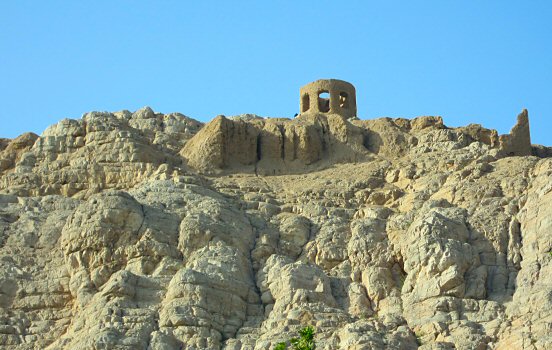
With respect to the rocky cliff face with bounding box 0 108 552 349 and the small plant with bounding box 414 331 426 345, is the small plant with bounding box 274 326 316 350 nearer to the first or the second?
the rocky cliff face with bounding box 0 108 552 349

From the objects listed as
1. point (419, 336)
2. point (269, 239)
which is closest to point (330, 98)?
point (269, 239)

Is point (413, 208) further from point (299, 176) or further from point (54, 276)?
point (54, 276)

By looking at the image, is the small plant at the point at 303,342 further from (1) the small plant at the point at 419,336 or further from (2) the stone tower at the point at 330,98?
(2) the stone tower at the point at 330,98

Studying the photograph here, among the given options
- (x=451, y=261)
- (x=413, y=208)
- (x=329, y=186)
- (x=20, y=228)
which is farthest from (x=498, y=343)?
(x=20, y=228)

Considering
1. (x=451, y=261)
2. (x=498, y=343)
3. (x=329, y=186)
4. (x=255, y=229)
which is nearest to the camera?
(x=498, y=343)

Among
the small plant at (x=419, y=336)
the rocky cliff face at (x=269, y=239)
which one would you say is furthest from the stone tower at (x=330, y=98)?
the small plant at (x=419, y=336)

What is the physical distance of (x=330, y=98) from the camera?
209 ft

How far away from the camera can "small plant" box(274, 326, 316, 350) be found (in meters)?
46.6

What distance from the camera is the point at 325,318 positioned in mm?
48094

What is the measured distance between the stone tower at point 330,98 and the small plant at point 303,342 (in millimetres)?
17291

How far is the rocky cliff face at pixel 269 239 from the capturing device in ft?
157

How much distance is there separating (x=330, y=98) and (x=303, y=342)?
18352 mm

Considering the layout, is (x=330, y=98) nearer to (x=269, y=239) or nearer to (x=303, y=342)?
(x=269, y=239)

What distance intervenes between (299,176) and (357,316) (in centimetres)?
1034
